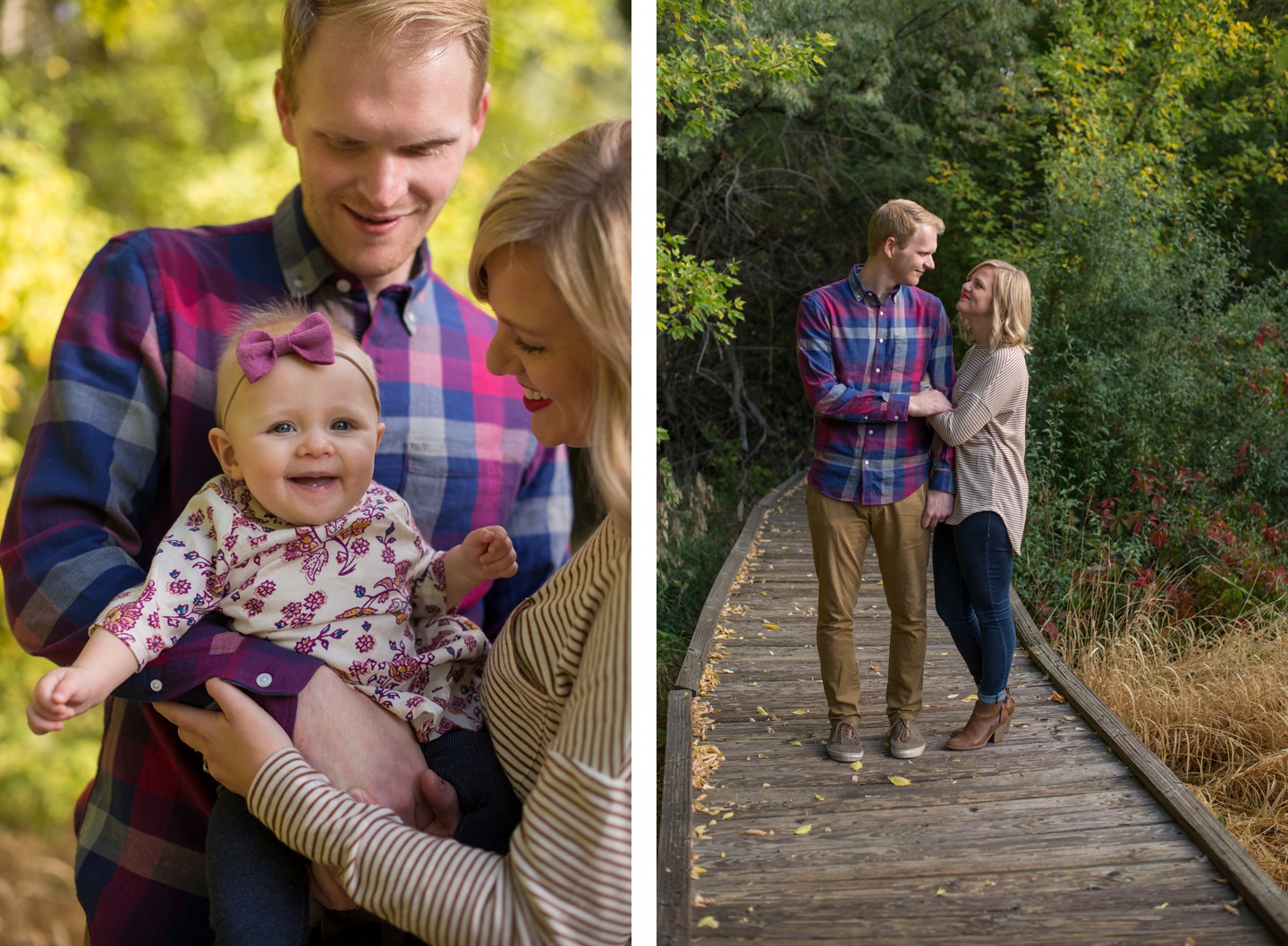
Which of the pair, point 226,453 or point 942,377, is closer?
point 226,453

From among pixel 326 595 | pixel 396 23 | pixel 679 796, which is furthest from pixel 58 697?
pixel 679 796

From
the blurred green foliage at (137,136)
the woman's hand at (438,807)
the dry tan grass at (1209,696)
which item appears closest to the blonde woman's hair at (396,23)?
the blurred green foliage at (137,136)

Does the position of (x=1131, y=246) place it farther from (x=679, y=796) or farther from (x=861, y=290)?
(x=679, y=796)

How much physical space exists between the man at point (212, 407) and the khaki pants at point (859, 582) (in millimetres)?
1264

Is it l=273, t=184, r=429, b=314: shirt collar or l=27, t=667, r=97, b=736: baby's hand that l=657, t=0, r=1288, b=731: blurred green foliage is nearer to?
l=273, t=184, r=429, b=314: shirt collar

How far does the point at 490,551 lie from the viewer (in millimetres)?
1068

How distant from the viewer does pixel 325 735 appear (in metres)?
0.97

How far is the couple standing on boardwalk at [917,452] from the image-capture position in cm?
209

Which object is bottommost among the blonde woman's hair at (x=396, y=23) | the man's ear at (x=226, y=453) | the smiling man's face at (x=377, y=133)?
the man's ear at (x=226, y=453)

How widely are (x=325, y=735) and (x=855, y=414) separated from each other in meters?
1.56

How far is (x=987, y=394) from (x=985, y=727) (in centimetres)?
79

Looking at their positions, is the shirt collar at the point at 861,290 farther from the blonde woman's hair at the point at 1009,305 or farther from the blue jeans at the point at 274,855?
the blue jeans at the point at 274,855

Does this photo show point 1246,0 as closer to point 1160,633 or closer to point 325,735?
point 1160,633

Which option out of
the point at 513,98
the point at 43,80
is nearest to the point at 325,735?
the point at 513,98
